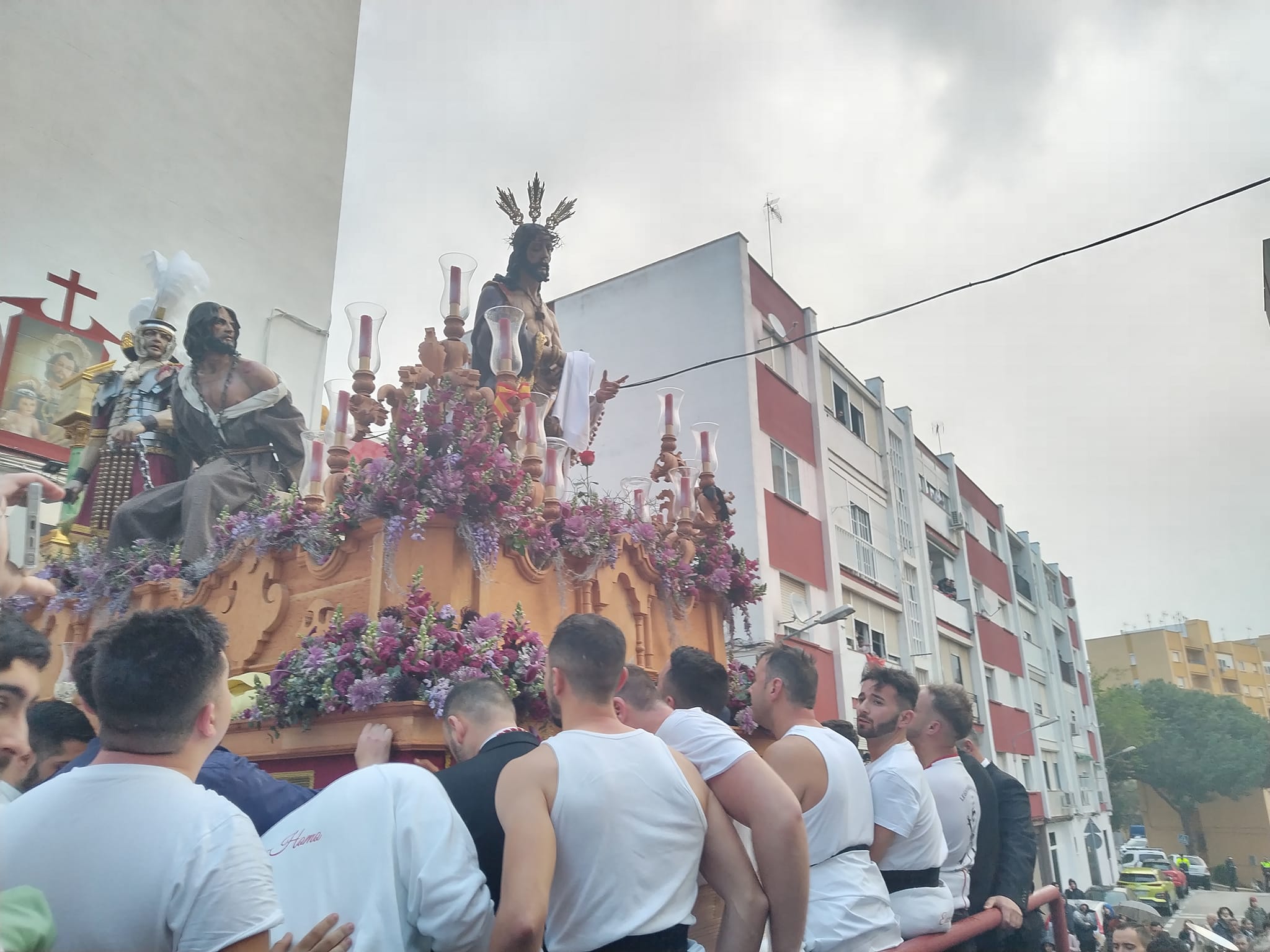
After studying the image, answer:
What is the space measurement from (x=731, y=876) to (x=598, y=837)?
55 cm

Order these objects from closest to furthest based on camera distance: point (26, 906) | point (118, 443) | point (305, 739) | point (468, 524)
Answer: point (26, 906) < point (305, 739) < point (468, 524) < point (118, 443)

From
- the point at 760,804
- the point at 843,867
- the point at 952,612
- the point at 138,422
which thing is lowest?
the point at 843,867

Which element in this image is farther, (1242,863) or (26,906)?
(1242,863)

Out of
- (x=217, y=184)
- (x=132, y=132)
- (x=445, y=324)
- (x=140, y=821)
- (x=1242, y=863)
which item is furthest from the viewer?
(x=1242, y=863)

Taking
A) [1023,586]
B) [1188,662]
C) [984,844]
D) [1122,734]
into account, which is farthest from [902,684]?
[1188,662]

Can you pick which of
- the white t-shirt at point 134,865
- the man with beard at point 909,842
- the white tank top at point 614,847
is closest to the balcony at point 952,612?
the man with beard at point 909,842

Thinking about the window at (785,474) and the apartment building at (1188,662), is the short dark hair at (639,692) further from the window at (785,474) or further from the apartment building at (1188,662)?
the apartment building at (1188,662)

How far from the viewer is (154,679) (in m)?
2.07

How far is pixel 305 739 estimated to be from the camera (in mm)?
4867

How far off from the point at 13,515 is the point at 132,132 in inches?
366

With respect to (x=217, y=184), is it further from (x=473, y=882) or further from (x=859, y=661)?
(x=859, y=661)

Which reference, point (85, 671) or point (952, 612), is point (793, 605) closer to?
point (952, 612)

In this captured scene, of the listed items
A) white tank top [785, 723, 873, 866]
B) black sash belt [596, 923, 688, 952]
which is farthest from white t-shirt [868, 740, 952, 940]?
black sash belt [596, 923, 688, 952]

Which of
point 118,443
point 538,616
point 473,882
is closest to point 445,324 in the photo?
point 538,616
